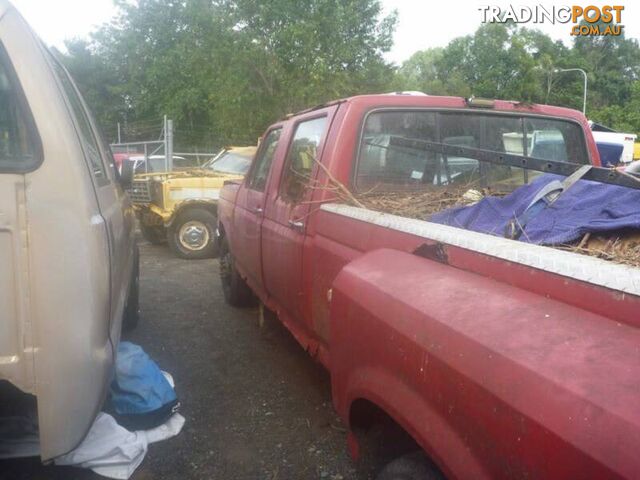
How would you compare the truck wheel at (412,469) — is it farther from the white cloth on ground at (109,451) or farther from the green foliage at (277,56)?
the green foliage at (277,56)

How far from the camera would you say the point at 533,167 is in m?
2.21

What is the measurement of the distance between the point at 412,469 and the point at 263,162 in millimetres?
3441

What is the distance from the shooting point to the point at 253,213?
436 cm

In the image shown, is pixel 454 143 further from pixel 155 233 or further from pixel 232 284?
pixel 155 233

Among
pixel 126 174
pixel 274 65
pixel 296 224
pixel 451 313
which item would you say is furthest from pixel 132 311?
pixel 274 65

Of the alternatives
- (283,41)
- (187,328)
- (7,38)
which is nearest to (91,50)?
(283,41)

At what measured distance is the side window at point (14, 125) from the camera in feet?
6.66

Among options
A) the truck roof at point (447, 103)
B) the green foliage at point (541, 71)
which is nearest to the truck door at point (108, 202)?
the truck roof at point (447, 103)

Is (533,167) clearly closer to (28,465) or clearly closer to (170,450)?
(170,450)

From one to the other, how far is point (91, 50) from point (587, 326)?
4120cm

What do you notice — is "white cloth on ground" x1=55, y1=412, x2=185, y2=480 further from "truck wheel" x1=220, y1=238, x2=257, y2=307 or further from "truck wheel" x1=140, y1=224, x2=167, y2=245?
"truck wheel" x1=140, y1=224, x2=167, y2=245

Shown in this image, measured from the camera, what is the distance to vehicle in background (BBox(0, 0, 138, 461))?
1.97 m

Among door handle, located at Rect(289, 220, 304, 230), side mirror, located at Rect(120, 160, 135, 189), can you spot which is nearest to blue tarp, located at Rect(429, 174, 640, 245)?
door handle, located at Rect(289, 220, 304, 230)

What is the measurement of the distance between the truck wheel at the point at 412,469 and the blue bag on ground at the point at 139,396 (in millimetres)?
1673
